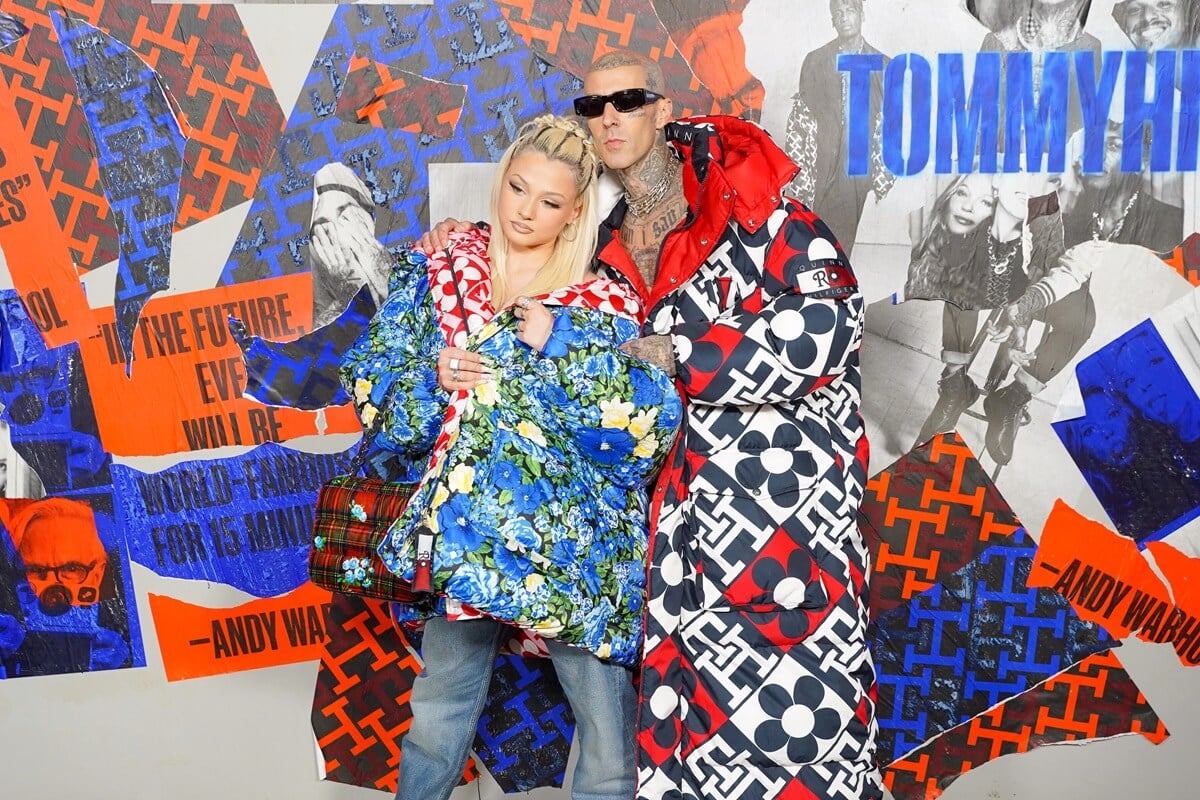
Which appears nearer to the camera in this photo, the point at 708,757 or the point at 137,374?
the point at 708,757

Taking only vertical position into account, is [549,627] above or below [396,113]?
below

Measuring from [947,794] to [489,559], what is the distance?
1570mm

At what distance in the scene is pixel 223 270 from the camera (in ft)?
9.02

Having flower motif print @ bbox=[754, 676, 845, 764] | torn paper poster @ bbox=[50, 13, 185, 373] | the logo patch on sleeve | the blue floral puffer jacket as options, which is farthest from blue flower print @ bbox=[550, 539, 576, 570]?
torn paper poster @ bbox=[50, 13, 185, 373]

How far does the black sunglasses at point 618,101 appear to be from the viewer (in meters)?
2.15

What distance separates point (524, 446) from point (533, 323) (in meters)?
0.22

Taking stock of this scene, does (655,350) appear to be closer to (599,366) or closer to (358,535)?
(599,366)

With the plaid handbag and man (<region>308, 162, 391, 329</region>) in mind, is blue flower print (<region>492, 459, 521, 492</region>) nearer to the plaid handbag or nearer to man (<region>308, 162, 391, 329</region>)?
the plaid handbag

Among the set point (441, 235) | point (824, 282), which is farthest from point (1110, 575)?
point (441, 235)

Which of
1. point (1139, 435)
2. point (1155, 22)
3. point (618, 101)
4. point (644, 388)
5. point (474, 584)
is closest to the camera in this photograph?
point (474, 584)

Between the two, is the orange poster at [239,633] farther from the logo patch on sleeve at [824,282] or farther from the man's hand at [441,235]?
the logo patch on sleeve at [824,282]

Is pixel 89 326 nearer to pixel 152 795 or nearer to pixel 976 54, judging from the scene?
pixel 152 795

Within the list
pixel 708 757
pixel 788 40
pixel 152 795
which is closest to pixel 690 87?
pixel 788 40

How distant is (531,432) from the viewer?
77.2 inches
